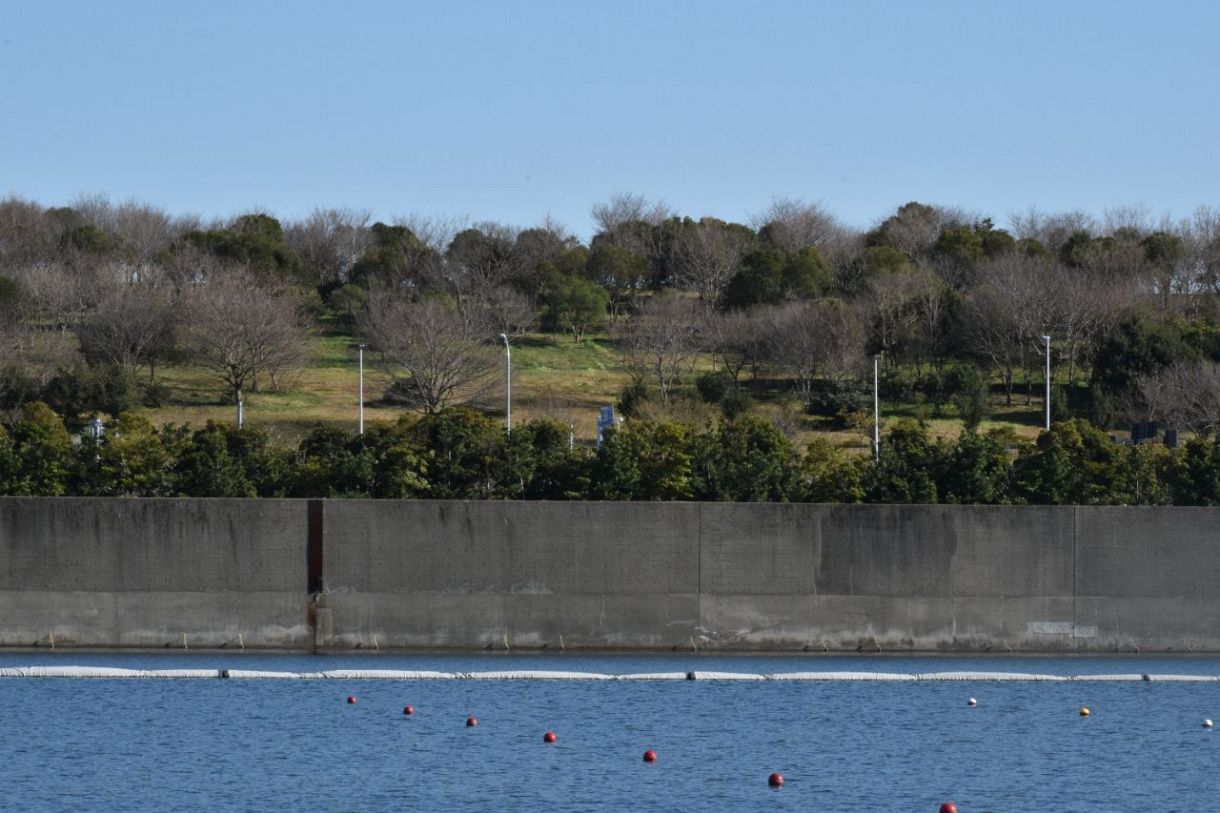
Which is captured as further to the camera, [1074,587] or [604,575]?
[1074,587]

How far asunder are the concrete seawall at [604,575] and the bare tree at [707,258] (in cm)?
5445

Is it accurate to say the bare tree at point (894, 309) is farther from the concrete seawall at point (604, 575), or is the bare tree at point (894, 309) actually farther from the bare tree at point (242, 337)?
the concrete seawall at point (604, 575)

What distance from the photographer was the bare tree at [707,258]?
3883 inches

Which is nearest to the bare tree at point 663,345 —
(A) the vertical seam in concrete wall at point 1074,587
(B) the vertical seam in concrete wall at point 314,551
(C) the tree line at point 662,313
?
(C) the tree line at point 662,313

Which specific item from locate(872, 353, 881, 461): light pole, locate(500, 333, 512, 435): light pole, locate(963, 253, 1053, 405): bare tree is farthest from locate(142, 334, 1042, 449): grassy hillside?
locate(963, 253, 1053, 405): bare tree

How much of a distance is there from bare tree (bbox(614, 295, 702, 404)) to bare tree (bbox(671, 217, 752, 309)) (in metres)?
7.62

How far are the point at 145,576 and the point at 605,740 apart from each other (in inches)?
522

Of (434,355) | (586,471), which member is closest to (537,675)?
(586,471)

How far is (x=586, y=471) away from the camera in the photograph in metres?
44.5

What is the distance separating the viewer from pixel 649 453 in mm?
45094

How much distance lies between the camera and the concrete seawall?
39688 millimetres

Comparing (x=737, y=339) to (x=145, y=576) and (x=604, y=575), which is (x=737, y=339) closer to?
(x=604, y=575)

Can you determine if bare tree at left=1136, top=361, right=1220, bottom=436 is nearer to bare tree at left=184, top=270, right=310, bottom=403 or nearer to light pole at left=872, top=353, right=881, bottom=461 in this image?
light pole at left=872, top=353, right=881, bottom=461

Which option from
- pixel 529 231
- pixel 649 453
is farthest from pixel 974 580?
pixel 529 231
